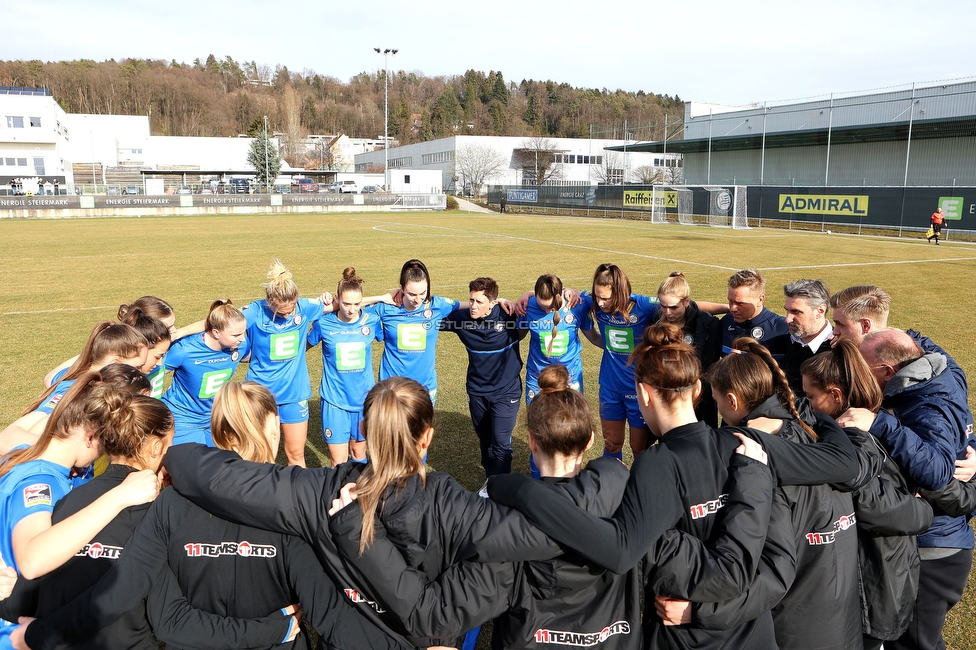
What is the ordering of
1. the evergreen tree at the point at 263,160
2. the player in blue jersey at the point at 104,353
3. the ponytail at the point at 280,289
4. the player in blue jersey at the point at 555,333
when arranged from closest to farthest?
1. the player in blue jersey at the point at 104,353
2. the ponytail at the point at 280,289
3. the player in blue jersey at the point at 555,333
4. the evergreen tree at the point at 263,160

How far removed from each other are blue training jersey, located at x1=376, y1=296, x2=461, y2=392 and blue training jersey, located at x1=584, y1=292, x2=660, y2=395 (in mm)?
1573

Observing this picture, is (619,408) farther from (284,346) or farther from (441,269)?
(441,269)

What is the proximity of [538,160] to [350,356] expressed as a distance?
8901 centimetres

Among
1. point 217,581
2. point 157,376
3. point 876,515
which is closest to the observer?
point 217,581

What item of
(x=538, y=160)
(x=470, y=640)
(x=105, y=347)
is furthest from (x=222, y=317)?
(x=538, y=160)

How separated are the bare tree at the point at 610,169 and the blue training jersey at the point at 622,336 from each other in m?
79.5

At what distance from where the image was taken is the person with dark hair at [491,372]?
225 inches

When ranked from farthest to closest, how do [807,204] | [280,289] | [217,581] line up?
[807,204] < [280,289] < [217,581]

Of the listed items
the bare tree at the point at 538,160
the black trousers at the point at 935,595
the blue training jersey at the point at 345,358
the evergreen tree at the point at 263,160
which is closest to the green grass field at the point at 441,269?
the black trousers at the point at 935,595

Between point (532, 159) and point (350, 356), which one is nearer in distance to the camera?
point (350, 356)

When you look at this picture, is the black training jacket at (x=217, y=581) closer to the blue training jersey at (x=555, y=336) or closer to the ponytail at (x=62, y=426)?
the ponytail at (x=62, y=426)

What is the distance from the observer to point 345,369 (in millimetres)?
5699

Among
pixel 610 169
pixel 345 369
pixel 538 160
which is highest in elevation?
pixel 538 160

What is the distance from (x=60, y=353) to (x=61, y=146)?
87338mm
